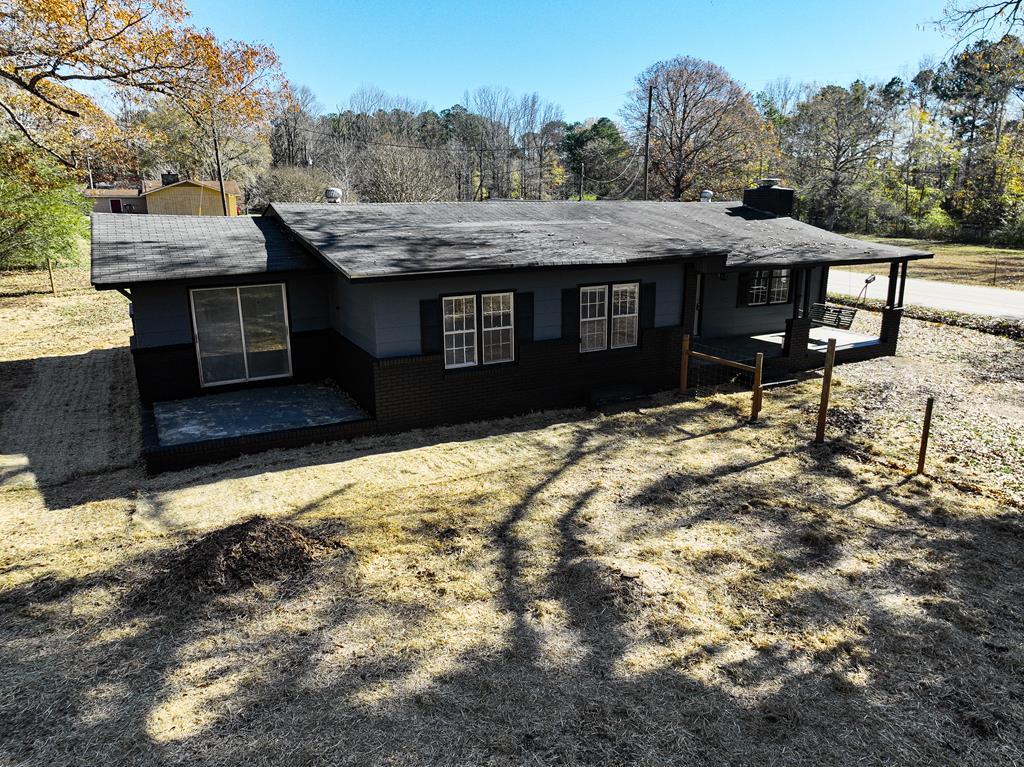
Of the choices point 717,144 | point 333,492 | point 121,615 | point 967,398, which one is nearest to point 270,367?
point 333,492

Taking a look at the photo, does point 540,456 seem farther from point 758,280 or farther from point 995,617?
point 758,280

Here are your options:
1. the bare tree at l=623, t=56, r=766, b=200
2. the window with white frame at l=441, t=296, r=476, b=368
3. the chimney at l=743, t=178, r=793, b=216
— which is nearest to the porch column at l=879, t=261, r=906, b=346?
the chimney at l=743, t=178, r=793, b=216

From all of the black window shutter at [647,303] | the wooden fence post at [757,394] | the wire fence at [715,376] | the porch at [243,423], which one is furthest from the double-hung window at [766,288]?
the porch at [243,423]

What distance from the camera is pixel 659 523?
23.8 ft

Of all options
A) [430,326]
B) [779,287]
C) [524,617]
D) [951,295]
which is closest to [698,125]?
[951,295]

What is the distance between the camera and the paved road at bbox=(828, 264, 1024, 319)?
20281mm

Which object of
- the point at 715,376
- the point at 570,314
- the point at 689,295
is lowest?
the point at 715,376

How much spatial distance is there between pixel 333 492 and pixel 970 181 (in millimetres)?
50791

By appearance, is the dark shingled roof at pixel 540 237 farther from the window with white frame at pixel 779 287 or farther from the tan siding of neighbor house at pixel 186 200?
the tan siding of neighbor house at pixel 186 200

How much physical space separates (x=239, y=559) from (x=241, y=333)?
5.95m

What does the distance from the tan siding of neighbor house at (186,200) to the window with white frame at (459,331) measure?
132 feet

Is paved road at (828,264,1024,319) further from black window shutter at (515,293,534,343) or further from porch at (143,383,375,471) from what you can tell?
porch at (143,383,375,471)

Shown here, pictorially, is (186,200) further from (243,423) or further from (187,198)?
(243,423)

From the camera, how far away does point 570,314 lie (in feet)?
36.6
